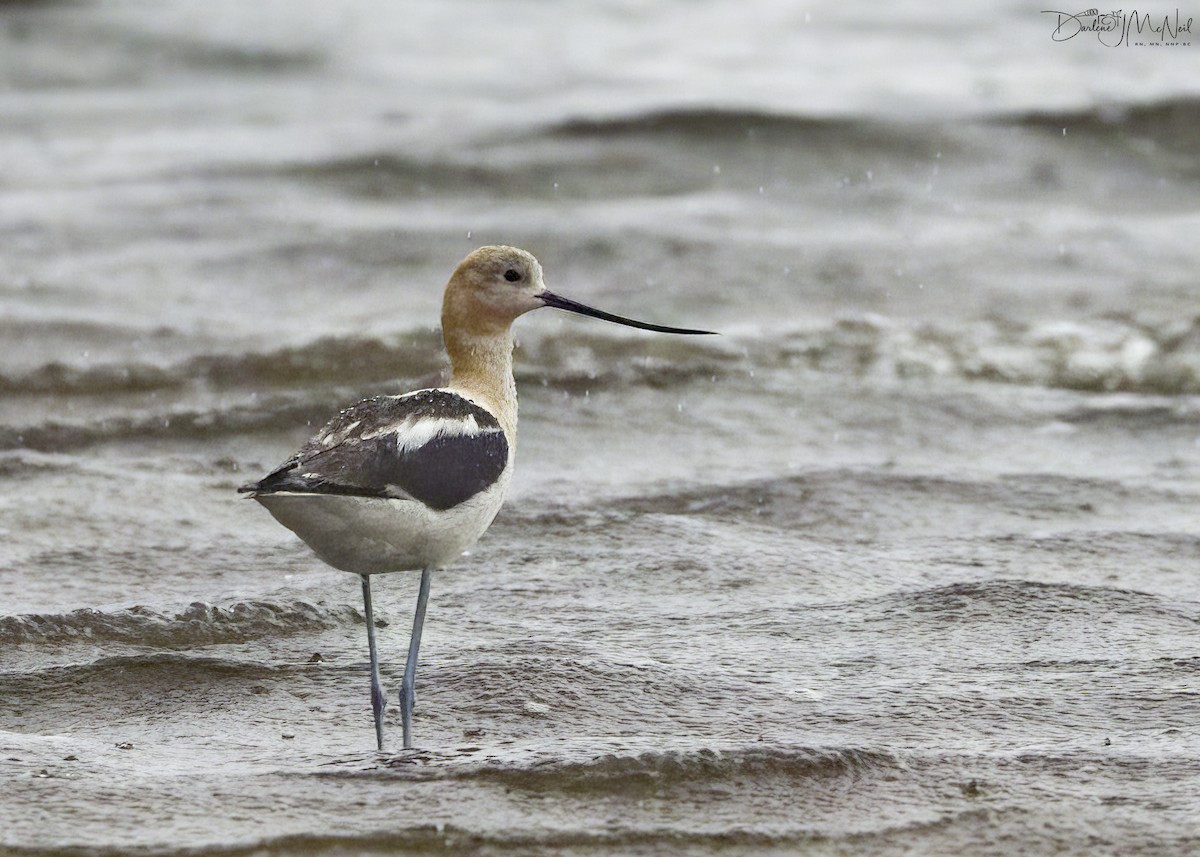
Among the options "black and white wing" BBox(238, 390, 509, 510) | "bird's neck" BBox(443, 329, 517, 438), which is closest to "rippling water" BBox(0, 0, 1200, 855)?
"black and white wing" BBox(238, 390, 509, 510)

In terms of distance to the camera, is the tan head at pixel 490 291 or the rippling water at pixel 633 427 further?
the tan head at pixel 490 291

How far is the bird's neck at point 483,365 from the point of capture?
4.86 meters

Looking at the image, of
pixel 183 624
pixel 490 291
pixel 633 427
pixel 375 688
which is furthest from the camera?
pixel 633 427

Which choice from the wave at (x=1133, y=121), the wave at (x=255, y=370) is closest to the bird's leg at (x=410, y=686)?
the wave at (x=255, y=370)

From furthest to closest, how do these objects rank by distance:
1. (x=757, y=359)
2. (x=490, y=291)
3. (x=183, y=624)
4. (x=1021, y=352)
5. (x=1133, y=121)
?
(x=1133, y=121) < (x=1021, y=352) < (x=757, y=359) < (x=183, y=624) < (x=490, y=291)

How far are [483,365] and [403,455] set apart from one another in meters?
0.66

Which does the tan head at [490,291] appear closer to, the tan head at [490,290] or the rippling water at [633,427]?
the tan head at [490,290]

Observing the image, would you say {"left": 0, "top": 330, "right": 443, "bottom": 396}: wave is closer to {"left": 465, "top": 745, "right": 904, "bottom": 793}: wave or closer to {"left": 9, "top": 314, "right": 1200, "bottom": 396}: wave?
{"left": 9, "top": 314, "right": 1200, "bottom": 396}: wave

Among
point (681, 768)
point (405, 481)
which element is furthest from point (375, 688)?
point (681, 768)

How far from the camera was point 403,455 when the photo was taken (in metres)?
4.30

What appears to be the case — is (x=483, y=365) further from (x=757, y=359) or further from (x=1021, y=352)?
(x=1021, y=352)

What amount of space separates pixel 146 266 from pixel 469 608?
5893 millimetres

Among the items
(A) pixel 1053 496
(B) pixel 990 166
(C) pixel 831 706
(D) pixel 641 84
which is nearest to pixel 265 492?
(C) pixel 831 706

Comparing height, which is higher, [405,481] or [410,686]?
[405,481]
